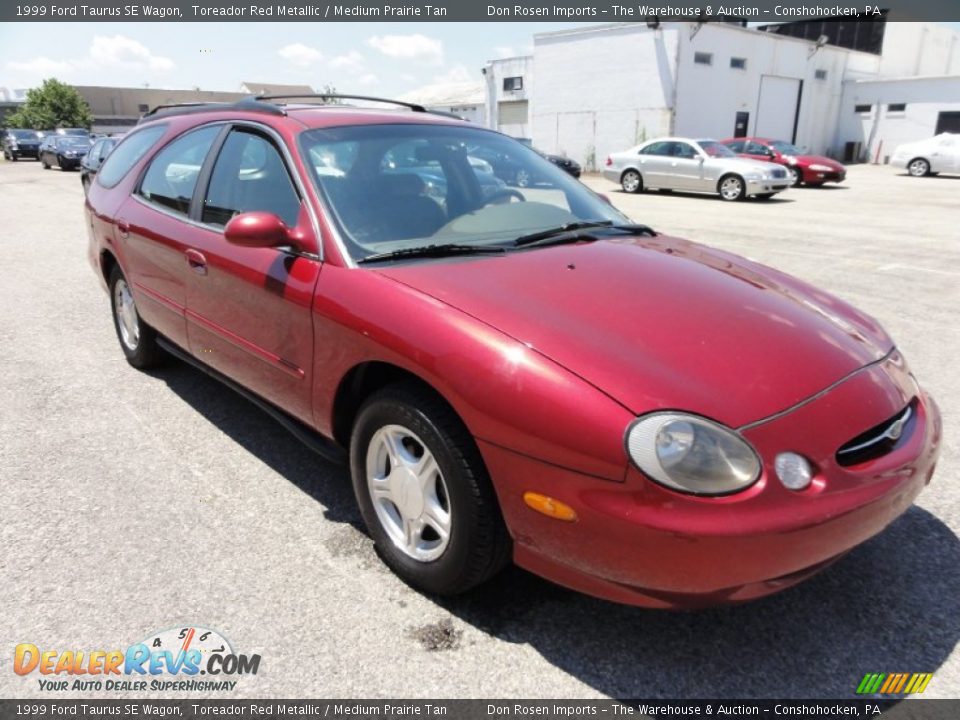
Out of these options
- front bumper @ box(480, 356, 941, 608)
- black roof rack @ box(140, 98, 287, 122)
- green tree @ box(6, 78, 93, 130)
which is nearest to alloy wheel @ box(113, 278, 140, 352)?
black roof rack @ box(140, 98, 287, 122)

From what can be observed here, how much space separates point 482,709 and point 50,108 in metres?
69.5

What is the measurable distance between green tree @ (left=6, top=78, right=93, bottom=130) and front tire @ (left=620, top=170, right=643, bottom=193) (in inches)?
2182

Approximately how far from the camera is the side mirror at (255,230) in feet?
8.72

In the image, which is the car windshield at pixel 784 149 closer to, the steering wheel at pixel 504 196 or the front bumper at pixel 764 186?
the front bumper at pixel 764 186

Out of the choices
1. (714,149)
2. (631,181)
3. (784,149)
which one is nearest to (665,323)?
(714,149)

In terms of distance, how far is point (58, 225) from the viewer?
12.4 m

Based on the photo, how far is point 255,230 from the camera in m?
2.65

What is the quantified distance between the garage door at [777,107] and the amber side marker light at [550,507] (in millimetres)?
33336

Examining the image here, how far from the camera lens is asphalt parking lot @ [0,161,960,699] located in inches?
85.2

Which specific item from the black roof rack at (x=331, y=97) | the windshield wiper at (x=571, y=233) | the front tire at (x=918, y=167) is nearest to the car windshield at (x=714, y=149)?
the front tire at (x=918, y=167)

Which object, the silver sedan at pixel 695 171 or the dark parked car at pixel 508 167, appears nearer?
the dark parked car at pixel 508 167

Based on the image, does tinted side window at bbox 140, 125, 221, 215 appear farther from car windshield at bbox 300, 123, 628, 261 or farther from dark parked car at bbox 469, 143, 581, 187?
dark parked car at bbox 469, 143, 581, 187

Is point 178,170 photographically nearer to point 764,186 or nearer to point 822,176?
point 764,186

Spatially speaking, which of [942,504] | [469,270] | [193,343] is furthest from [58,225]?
[942,504]
